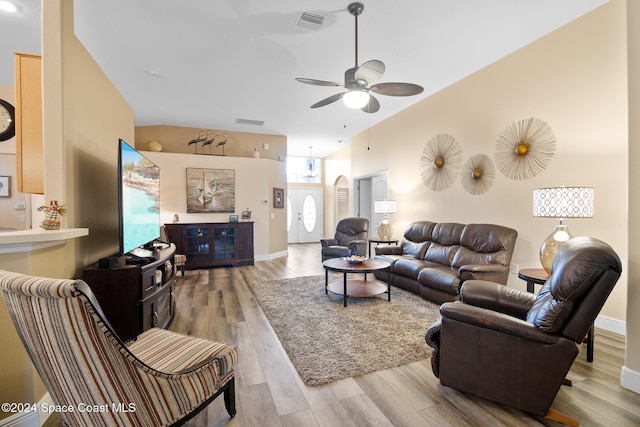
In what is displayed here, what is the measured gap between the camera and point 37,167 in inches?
75.7

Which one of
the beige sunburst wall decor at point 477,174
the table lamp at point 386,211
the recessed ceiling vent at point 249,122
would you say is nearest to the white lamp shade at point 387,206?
the table lamp at point 386,211

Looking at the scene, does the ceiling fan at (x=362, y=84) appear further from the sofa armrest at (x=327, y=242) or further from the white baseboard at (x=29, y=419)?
the sofa armrest at (x=327, y=242)

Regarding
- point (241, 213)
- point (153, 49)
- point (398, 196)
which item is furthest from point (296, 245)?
point (153, 49)

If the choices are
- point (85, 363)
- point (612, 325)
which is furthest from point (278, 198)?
point (85, 363)

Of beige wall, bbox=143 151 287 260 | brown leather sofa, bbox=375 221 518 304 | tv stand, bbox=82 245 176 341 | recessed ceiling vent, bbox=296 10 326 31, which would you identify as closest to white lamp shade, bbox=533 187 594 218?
brown leather sofa, bbox=375 221 518 304

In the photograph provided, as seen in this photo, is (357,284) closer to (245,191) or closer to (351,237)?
(351,237)

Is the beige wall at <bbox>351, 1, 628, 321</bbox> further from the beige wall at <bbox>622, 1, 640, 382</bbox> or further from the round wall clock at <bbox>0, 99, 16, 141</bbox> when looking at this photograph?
the round wall clock at <bbox>0, 99, 16, 141</bbox>

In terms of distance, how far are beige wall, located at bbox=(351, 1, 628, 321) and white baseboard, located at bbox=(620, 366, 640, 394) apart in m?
1.11

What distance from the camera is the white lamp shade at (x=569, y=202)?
231cm

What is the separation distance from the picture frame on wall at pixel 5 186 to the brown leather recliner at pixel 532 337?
19.0ft

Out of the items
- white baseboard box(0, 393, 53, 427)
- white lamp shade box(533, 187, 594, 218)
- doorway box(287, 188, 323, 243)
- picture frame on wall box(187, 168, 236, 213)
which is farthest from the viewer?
doorway box(287, 188, 323, 243)

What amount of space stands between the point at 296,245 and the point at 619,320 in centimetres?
751

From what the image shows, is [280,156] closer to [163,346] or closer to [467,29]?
[467,29]

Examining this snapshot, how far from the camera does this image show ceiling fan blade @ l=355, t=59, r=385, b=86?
8.21 feet
